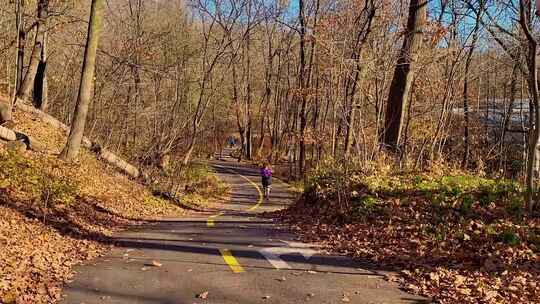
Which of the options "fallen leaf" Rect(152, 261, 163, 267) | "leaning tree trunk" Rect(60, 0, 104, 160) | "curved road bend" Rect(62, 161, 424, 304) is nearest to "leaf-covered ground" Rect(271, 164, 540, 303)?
"curved road bend" Rect(62, 161, 424, 304)

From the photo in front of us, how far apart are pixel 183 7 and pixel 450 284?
33568 mm

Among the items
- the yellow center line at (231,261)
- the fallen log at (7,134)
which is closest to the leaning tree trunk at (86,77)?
the fallen log at (7,134)

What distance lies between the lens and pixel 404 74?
44.8 feet

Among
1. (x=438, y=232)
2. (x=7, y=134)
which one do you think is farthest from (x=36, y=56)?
(x=438, y=232)

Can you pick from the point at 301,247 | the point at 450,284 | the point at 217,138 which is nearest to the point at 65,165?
the point at 301,247

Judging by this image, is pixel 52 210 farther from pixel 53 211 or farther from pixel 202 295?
pixel 202 295

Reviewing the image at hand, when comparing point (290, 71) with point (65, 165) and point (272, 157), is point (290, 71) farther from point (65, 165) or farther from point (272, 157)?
point (65, 165)

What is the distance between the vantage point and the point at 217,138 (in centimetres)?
6456

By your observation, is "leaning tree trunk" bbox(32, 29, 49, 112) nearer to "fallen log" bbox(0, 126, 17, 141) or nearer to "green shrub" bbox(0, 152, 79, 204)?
"fallen log" bbox(0, 126, 17, 141)

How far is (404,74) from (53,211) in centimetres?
1022

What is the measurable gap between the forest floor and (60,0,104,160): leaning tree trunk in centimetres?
68

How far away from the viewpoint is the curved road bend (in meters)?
5.64

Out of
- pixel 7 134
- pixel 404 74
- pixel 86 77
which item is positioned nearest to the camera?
pixel 404 74

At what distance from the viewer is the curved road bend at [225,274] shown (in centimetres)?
564
